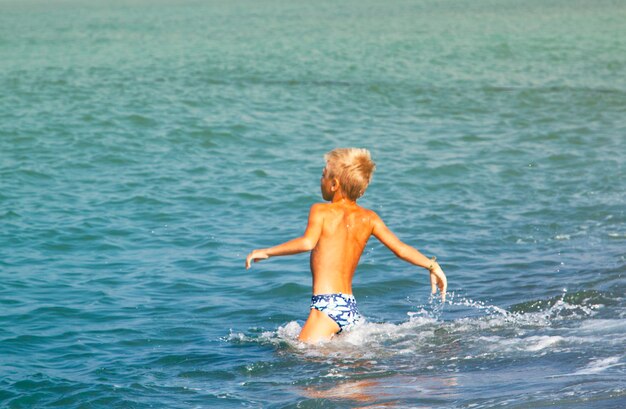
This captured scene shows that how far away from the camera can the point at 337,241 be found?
25.4 feet

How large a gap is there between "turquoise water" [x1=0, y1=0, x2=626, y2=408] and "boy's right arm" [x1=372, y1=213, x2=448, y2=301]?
1.98 feet

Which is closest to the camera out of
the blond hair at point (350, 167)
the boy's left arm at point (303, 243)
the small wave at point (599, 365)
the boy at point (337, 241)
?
the small wave at point (599, 365)

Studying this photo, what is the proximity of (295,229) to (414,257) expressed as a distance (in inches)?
221

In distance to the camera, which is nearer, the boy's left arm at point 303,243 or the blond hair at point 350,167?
the boy's left arm at point 303,243

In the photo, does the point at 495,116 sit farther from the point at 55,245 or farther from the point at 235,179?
the point at 55,245

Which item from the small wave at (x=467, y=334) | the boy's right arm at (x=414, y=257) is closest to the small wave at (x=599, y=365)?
the small wave at (x=467, y=334)

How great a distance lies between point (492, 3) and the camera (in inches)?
2571

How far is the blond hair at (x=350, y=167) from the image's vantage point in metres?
7.44

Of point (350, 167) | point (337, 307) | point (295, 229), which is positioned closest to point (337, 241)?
point (337, 307)

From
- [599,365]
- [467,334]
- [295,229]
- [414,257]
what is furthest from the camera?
[295,229]

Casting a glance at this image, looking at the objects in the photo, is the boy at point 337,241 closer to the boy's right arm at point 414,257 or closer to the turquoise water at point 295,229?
the boy's right arm at point 414,257

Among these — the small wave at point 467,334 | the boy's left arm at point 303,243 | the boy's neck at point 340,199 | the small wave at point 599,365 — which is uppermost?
the boy's neck at point 340,199

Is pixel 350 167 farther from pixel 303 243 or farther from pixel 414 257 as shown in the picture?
pixel 414 257

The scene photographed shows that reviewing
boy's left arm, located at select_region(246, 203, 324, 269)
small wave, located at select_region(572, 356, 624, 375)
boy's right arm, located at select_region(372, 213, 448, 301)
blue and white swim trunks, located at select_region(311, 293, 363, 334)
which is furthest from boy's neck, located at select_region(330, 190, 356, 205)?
small wave, located at select_region(572, 356, 624, 375)
